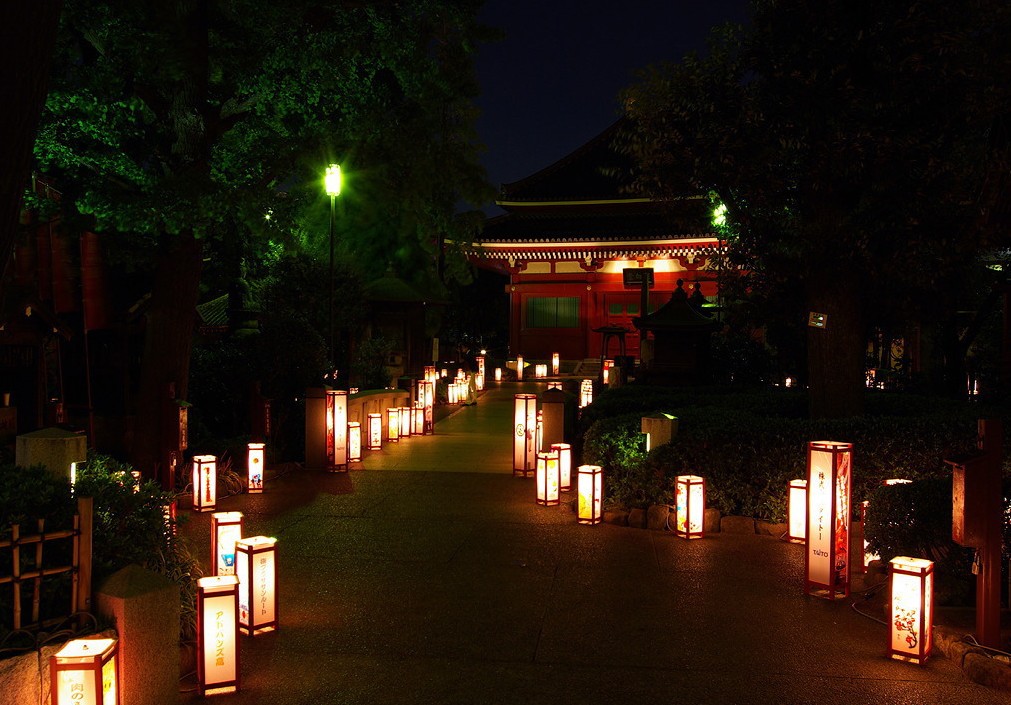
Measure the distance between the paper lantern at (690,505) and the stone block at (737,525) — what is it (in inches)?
14.3

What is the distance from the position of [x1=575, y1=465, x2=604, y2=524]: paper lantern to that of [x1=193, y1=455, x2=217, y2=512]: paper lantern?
4.01 m

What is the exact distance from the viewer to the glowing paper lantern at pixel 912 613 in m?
5.07

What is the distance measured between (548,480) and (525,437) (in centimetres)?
212

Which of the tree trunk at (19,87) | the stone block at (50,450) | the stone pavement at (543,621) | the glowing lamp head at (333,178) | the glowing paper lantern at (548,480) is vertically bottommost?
the stone pavement at (543,621)

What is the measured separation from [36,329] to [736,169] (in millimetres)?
8524

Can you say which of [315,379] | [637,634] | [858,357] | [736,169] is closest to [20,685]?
[637,634]

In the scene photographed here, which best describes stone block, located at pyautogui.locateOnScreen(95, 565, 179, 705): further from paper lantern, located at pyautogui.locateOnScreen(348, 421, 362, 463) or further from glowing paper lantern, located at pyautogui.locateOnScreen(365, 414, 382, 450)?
glowing paper lantern, located at pyautogui.locateOnScreen(365, 414, 382, 450)

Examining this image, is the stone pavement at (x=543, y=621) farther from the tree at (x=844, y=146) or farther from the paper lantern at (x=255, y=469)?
the tree at (x=844, y=146)

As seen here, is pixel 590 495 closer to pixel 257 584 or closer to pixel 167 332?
pixel 257 584

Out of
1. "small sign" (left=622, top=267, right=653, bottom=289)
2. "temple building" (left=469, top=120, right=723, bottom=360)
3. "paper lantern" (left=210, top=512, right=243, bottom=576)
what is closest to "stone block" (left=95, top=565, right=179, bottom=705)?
"paper lantern" (left=210, top=512, right=243, bottom=576)

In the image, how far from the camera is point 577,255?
3219 centimetres

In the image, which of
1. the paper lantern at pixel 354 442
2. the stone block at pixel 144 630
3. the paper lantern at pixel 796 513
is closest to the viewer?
the stone block at pixel 144 630

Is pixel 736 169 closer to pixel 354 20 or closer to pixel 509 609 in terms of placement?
pixel 354 20

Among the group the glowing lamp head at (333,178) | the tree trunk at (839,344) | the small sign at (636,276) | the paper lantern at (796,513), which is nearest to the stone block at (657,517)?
the paper lantern at (796,513)
